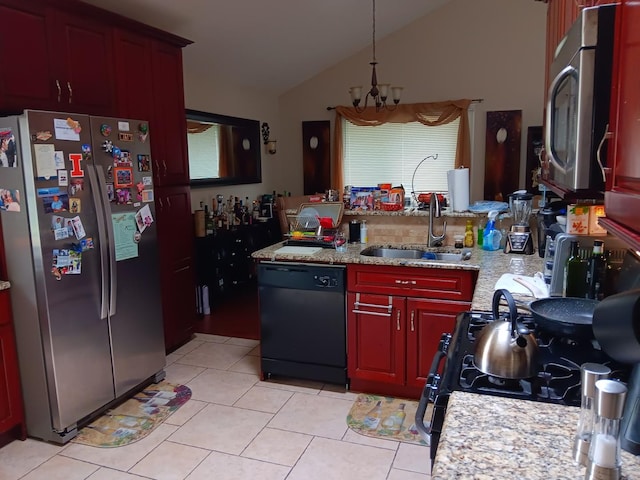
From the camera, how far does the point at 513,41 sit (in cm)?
589

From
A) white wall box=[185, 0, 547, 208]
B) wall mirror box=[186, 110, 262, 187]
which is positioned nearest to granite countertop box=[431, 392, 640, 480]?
wall mirror box=[186, 110, 262, 187]

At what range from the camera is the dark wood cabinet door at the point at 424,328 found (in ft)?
9.38

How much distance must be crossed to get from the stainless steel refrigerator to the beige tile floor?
27 centimetres

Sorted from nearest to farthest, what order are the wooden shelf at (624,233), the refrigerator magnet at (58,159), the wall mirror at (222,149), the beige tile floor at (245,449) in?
the wooden shelf at (624,233) → the beige tile floor at (245,449) → the refrigerator magnet at (58,159) → the wall mirror at (222,149)

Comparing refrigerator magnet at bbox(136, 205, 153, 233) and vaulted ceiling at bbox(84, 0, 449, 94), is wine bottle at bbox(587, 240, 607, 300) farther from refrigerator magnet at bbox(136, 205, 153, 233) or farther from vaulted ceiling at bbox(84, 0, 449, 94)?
vaulted ceiling at bbox(84, 0, 449, 94)

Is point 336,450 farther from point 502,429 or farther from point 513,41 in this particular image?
point 513,41

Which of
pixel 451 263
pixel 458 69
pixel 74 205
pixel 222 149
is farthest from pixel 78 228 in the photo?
pixel 458 69

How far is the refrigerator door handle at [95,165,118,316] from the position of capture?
2738 millimetres

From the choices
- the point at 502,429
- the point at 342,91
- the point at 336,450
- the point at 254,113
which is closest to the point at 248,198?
the point at 254,113

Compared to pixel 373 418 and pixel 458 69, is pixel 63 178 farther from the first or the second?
pixel 458 69

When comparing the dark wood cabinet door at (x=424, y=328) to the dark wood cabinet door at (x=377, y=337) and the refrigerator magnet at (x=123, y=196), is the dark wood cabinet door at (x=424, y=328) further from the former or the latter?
the refrigerator magnet at (x=123, y=196)

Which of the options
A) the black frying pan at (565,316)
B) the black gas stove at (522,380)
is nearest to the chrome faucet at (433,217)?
the black frying pan at (565,316)

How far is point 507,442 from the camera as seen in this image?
3.44 feet

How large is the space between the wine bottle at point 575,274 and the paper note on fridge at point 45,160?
97.1 inches
